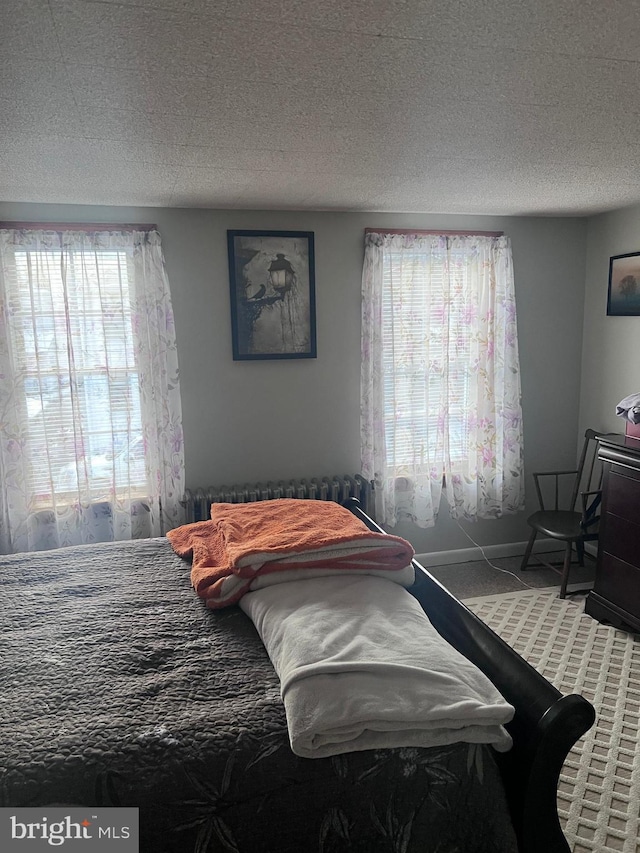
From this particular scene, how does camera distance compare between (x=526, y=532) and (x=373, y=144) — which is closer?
(x=373, y=144)

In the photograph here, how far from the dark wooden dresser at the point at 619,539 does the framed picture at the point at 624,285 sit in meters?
0.93

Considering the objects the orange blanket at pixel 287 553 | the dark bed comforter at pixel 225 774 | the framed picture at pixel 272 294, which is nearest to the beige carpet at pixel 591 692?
the dark bed comforter at pixel 225 774

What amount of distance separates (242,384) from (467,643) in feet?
7.54

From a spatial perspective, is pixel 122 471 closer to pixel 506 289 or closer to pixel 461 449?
pixel 461 449

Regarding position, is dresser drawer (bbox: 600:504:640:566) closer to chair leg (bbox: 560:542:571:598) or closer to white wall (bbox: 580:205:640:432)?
chair leg (bbox: 560:542:571:598)

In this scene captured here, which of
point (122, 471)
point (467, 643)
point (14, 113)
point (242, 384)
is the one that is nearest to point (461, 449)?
point (242, 384)

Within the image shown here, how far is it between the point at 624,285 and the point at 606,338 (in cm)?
38

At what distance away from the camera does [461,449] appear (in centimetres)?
411

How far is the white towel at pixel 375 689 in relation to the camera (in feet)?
4.55

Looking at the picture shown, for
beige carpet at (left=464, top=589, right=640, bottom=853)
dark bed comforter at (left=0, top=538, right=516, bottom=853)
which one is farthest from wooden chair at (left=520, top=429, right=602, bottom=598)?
dark bed comforter at (left=0, top=538, right=516, bottom=853)

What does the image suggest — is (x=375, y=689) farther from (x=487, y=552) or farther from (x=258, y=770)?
(x=487, y=552)

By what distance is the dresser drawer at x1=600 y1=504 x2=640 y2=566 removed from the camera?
312 centimetres

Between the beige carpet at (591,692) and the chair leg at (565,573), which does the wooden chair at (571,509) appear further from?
the beige carpet at (591,692)

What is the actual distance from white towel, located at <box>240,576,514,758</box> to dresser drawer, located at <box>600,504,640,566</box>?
1898 mm
